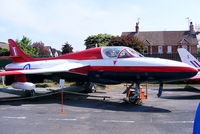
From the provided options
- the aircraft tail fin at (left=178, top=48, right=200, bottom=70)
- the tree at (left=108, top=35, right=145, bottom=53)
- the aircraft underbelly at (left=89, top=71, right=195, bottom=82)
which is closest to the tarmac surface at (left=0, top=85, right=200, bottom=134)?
the aircraft underbelly at (left=89, top=71, right=195, bottom=82)

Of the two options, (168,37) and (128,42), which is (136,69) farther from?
(168,37)

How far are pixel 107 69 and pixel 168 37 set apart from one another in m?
58.2

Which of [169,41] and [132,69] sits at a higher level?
[169,41]

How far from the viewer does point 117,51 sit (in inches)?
456

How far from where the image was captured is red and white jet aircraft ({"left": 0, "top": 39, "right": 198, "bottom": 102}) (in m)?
10.0

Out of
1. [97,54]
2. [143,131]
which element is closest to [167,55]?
[97,54]

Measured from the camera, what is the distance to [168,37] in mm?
66188

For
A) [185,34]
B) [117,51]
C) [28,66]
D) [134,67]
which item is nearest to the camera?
[134,67]

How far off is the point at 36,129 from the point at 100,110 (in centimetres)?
336

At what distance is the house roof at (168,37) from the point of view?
63.3m

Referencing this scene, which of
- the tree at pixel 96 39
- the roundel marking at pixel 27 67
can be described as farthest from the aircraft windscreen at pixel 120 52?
the tree at pixel 96 39

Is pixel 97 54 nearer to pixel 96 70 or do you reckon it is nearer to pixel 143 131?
pixel 96 70

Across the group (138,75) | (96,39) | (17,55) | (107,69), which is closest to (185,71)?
(138,75)

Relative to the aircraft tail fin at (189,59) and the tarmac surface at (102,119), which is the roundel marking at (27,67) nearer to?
the tarmac surface at (102,119)
